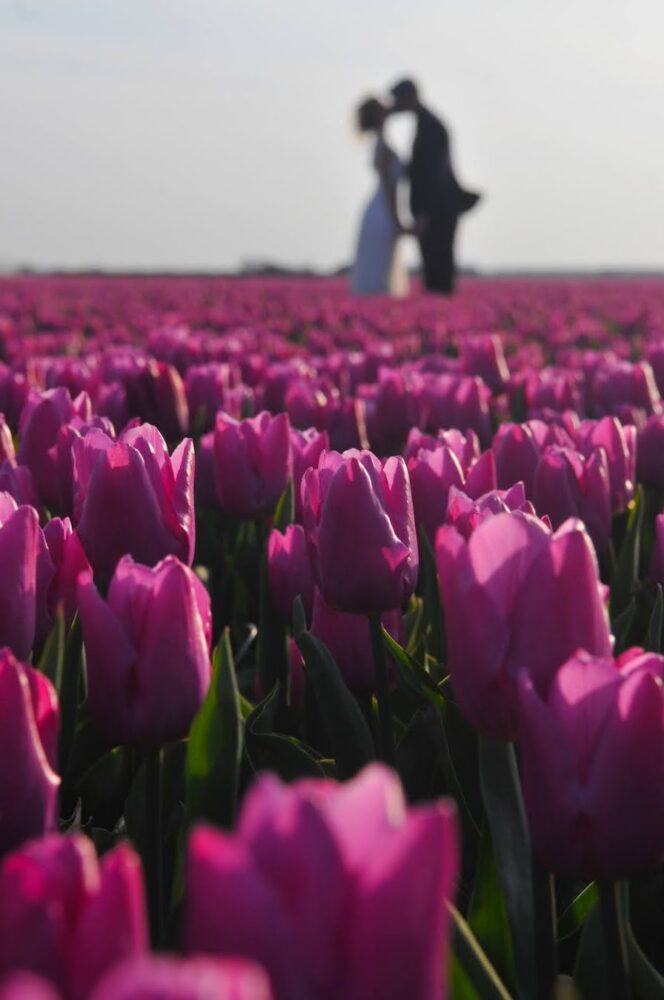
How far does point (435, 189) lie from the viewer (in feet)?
63.9

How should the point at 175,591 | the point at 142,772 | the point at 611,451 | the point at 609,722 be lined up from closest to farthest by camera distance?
the point at 609,722, the point at 175,591, the point at 142,772, the point at 611,451

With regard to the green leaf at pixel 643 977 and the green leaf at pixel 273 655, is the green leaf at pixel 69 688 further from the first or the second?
the green leaf at pixel 643 977

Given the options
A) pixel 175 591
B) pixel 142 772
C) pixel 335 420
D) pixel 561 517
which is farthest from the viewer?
pixel 335 420

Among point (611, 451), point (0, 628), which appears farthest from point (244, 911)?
point (611, 451)

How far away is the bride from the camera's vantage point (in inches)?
714

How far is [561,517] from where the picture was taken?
2164 millimetres

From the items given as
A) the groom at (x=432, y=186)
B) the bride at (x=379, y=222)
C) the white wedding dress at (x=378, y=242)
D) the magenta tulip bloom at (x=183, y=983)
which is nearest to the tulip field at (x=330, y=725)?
the magenta tulip bloom at (x=183, y=983)

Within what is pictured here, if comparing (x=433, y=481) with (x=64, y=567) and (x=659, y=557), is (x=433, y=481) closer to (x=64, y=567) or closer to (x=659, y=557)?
(x=659, y=557)

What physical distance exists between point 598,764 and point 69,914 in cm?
49

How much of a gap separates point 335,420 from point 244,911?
2737mm

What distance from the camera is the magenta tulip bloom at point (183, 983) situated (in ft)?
1.57

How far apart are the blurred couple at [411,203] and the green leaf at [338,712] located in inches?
664

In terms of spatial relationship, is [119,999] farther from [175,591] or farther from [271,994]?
[175,591]

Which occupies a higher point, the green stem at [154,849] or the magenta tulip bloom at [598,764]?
the magenta tulip bloom at [598,764]
